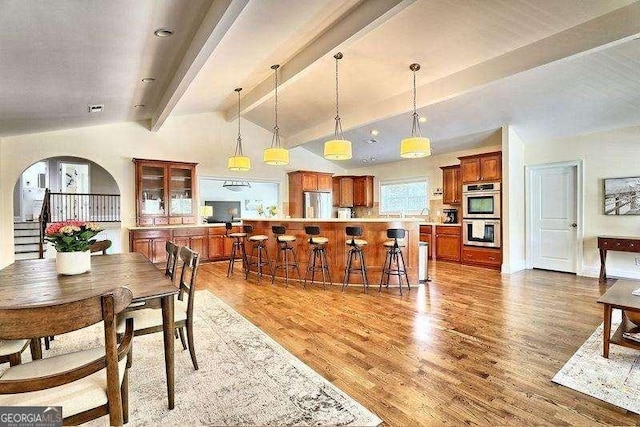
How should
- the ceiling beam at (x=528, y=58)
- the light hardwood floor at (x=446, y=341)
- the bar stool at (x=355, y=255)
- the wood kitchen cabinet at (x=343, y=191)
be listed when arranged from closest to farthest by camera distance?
the light hardwood floor at (x=446, y=341)
the ceiling beam at (x=528, y=58)
the bar stool at (x=355, y=255)
the wood kitchen cabinet at (x=343, y=191)

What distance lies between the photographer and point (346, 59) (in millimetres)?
4473

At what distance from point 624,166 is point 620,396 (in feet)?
15.2

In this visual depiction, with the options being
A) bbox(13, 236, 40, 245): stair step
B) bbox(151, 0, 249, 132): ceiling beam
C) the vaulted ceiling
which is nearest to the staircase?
bbox(13, 236, 40, 245): stair step

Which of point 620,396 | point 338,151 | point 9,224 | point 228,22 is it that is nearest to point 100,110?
point 9,224

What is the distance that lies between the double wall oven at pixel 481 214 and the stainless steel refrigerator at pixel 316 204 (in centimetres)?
361

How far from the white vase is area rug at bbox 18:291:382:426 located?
2.79ft

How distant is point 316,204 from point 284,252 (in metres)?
3.37

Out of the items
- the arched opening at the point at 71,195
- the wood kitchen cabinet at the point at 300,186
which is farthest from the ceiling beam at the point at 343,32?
the arched opening at the point at 71,195

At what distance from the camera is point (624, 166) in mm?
Answer: 4957

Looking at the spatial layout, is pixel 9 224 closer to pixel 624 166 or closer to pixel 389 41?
pixel 389 41

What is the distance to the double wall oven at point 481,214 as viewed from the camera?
602cm

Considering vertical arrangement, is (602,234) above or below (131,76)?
below

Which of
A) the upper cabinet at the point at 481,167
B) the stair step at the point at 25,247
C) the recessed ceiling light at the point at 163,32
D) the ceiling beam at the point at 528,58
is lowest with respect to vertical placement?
the stair step at the point at 25,247

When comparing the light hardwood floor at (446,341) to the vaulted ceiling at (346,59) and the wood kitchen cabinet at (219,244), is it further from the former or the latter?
the vaulted ceiling at (346,59)
